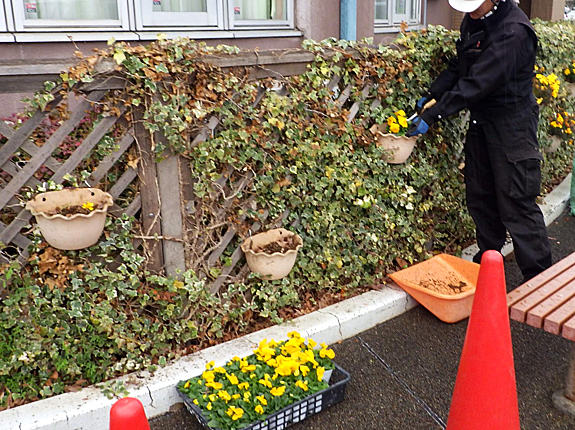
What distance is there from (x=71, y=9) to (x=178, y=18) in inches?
42.3

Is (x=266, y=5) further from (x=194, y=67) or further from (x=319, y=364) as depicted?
(x=319, y=364)

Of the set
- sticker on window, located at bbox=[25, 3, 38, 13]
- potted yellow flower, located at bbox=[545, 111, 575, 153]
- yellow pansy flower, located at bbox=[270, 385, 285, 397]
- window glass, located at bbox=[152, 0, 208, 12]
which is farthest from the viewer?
potted yellow flower, located at bbox=[545, 111, 575, 153]

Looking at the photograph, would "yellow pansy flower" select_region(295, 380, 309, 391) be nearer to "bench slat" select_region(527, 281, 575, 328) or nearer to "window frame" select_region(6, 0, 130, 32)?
"bench slat" select_region(527, 281, 575, 328)

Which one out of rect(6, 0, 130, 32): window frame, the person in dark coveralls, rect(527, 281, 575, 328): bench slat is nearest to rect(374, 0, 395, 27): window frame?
rect(6, 0, 130, 32): window frame

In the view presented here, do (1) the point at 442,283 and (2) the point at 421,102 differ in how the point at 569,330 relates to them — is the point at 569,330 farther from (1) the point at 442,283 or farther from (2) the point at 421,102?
(2) the point at 421,102

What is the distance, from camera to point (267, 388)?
2979 mm

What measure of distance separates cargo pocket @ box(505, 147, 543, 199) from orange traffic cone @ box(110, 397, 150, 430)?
3.07 metres

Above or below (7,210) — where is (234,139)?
above

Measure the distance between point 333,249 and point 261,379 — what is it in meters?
1.32

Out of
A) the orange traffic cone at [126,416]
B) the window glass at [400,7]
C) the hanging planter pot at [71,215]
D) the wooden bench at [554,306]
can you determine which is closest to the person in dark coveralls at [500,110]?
the wooden bench at [554,306]

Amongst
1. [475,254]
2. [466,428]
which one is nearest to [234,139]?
[466,428]

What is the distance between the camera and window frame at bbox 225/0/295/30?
6.49 metres

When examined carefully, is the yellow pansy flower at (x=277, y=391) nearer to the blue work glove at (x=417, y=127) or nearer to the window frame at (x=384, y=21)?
the blue work glove at (x=417, y=127)

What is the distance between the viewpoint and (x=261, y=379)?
3004 mm
